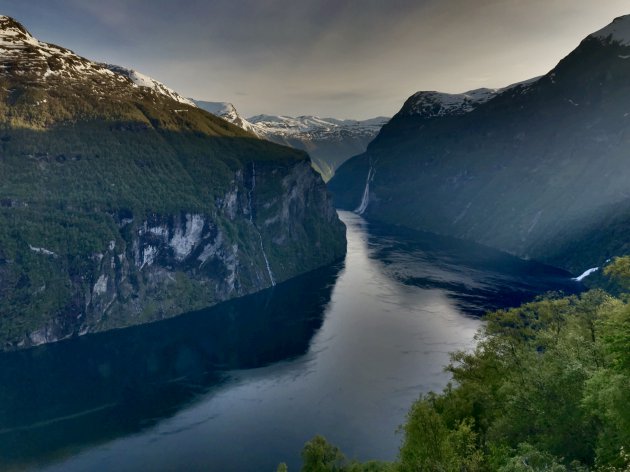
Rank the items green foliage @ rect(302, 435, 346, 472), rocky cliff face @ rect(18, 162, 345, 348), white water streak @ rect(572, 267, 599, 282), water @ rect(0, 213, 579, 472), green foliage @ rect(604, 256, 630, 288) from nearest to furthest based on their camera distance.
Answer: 1. green foliage @ rect(604, 256, 630, 288)
2. green foliage @ rect(302, 435, 346, 472)
3. water @ rect(0, 213, 579, 472)
4. rocky cliff face @ rect(18, 162, 345, 348)
5. white water streak @ rect(572, 267, 599, 282)

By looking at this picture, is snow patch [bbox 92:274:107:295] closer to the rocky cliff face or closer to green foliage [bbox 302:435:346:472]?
the rocky cliff face

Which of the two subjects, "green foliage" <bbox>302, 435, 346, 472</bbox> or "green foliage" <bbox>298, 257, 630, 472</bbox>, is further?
"green foliage" <bbox>302, 435, 346, 472</bbox>

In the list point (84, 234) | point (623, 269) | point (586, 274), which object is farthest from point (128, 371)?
point (586, 274)

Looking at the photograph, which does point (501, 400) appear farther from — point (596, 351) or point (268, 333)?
point (268, 333)

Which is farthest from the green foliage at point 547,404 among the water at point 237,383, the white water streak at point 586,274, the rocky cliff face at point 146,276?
the white water streak at point 586,274

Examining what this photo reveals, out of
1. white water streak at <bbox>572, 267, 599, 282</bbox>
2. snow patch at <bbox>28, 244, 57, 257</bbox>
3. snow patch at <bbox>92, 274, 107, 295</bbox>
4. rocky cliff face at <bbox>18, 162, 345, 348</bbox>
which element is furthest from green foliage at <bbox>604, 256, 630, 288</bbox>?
white water streak at <bbox>572, 267, 599, 282</bbox>

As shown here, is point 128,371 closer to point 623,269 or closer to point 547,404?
point 547,404
